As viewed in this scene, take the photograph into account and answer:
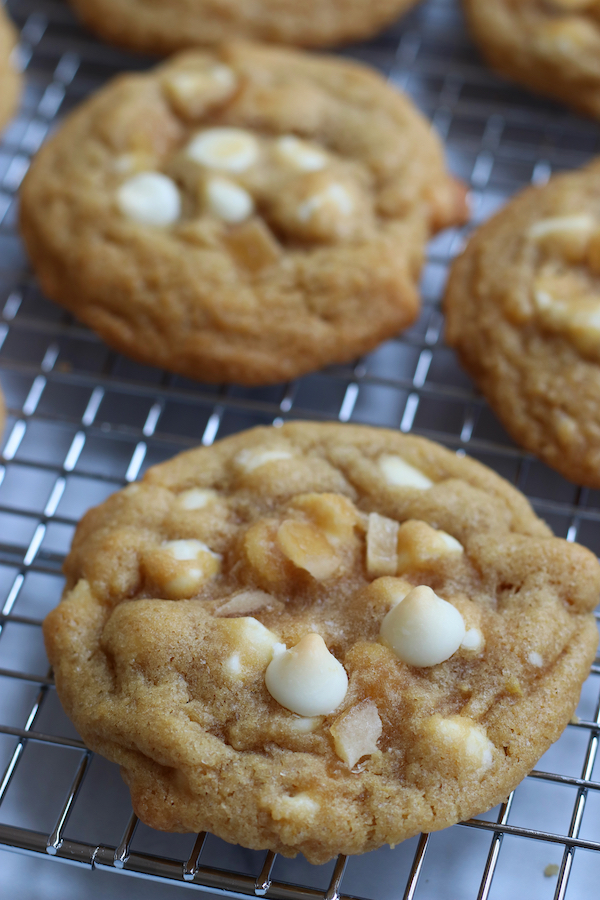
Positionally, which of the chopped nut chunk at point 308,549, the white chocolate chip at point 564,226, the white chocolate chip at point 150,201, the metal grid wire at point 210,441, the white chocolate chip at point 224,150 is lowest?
the metal grid wire at point 210,441

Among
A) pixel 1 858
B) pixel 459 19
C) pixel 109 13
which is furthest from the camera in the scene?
pixel 459 19

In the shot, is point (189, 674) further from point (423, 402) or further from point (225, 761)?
point (423, 402)

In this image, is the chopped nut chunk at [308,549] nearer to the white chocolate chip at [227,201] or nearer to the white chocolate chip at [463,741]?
the white chocolate chip at [463,741]

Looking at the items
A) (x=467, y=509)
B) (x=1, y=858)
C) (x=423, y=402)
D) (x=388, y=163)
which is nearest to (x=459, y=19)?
(x=388, y=163)

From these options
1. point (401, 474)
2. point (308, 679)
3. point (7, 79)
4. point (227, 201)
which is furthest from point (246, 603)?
point (7, 79)

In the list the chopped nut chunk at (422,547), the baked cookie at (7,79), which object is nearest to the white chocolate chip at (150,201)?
the baked cookie at (7,79)

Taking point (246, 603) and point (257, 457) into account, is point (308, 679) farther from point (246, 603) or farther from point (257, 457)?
point (257, 457)
